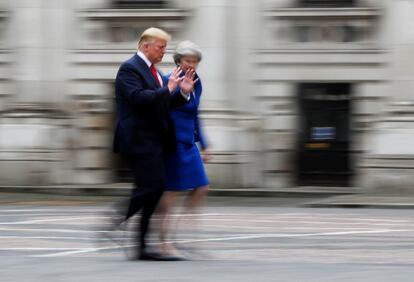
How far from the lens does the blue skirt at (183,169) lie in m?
8.20

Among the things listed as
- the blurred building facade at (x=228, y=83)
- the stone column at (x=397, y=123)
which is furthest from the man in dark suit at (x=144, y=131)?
the blurred building facade at (x=228, y=83)

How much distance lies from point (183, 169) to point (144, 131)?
18.9 inches

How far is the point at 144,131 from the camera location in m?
7.93

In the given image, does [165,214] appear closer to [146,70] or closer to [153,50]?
[146,70]

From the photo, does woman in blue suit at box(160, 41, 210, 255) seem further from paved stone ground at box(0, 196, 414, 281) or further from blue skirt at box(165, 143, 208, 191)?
paved stone ground at box(0, 196, 414, 281)

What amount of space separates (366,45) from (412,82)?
54.2 inches

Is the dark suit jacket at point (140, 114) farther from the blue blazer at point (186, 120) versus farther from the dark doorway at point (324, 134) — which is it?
the dark doorway at point (324, 134)

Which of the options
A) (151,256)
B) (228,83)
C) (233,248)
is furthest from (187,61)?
(228,83)

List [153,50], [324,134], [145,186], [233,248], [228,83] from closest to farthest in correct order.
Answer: [145,186], [153,50], [233,248], [228,83], [324,134]

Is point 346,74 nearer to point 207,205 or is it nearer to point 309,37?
point 309,37

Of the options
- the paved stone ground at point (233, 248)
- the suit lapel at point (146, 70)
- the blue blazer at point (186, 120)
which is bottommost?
the paved stone ground at point (233, 248)

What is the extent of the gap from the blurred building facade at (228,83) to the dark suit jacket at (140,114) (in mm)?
11306

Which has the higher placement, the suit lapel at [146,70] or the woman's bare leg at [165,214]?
the suit lapel at [146,70]

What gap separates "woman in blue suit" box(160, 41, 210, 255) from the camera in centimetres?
820
